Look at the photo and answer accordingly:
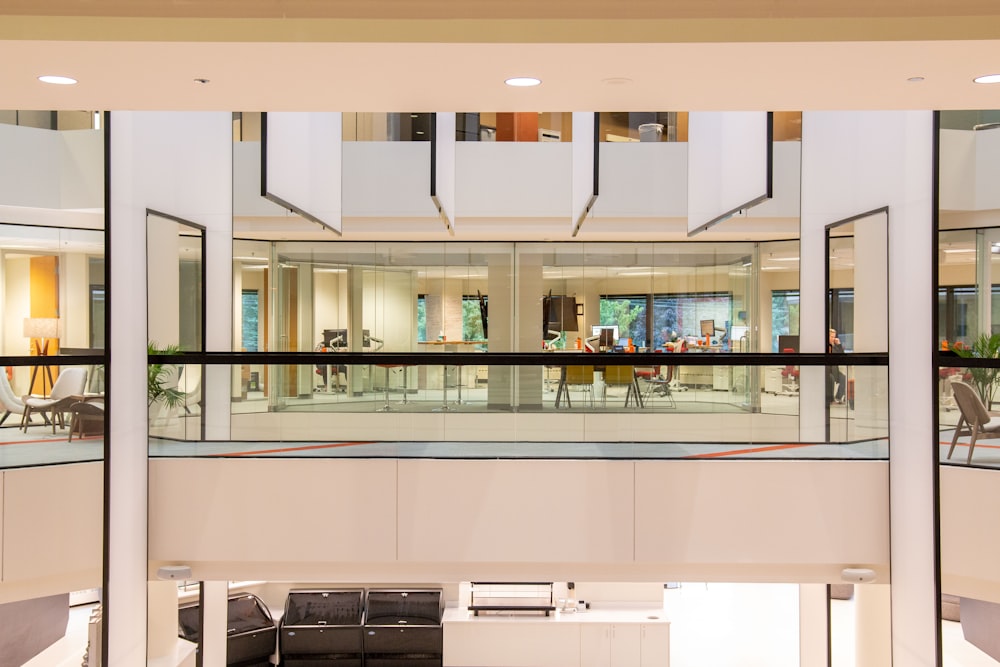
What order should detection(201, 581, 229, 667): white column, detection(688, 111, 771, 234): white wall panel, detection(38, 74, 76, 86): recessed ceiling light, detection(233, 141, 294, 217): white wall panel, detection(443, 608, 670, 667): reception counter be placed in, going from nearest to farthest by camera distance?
detection(38, 74, 76, 86): recessed ceiling light → detection(688, 111, 771, 234): white wall panel → detection(201, 581, 229, 667): white column → detection(233, 141, 294, 217): white wall panel → detection(443, 608, 670, 667): reception counter

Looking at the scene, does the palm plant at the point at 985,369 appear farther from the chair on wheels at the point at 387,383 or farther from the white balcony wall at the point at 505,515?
the chair on wheels at the point at 387,383

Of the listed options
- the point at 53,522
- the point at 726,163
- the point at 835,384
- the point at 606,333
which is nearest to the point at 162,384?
the point at 53,522

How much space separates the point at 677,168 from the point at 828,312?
513 cm

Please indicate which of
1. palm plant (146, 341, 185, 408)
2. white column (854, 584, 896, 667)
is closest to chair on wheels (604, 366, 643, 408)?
white column (854, 584, 896, 667)

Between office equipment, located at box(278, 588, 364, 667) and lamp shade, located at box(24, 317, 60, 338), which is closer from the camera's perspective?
lamp shade, located at box(24, 317, 60, 338)

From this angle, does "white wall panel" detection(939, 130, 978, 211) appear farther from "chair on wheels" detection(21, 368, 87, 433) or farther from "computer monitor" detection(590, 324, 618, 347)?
"computer monitor" detection(590, 324, 618, 347)

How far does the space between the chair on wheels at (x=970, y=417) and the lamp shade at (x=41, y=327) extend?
707 cm

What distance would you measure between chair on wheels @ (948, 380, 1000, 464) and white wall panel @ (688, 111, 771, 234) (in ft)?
7.06

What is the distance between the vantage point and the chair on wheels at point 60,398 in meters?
5.93

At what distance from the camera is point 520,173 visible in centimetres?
1181

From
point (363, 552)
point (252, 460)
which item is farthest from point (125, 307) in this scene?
point (363, 552)

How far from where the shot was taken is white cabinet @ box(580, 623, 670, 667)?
486 inches

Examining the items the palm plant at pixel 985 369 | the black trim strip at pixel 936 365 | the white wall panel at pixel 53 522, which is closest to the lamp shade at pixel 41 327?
the white wall panel at pixel 53 522

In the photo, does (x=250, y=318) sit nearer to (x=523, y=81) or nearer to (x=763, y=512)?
(x=763, y=512)
